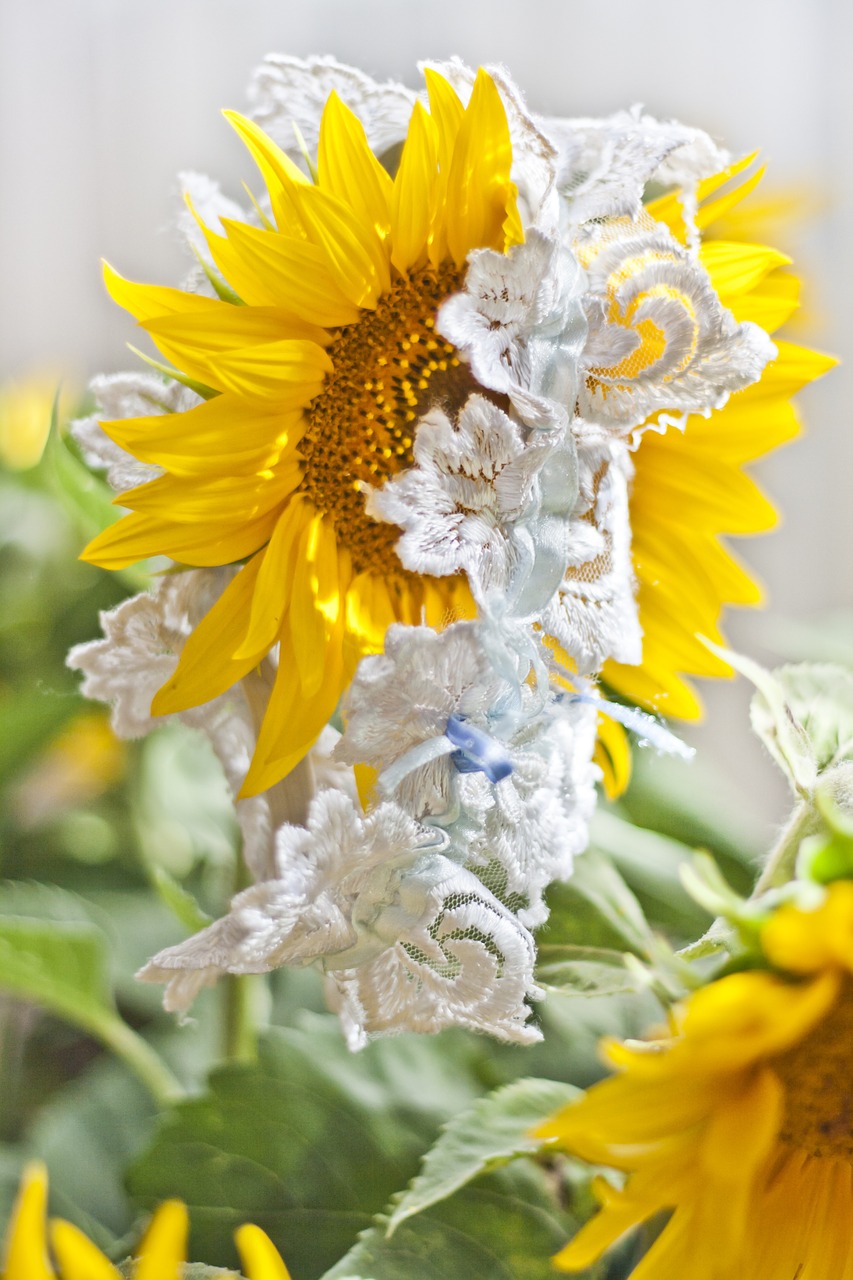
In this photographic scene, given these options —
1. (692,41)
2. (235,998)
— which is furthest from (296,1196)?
(692,41)

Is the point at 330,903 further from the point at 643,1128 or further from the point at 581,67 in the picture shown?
the point at 581,67

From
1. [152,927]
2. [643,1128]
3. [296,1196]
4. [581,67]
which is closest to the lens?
[643,1128]

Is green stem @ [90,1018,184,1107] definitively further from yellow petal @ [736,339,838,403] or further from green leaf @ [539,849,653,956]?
yellow petal @ [736,339,838,403]

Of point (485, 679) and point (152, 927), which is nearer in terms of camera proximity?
point (485, 679)

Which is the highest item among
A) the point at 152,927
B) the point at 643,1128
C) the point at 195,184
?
the point at 195,184

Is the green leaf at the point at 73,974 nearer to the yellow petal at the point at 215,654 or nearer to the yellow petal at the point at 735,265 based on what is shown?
the yellow petal at the point at 215,654

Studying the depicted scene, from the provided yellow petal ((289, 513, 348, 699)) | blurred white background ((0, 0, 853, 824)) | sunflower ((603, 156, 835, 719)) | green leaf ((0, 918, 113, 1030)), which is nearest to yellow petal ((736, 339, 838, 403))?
sunflower ((603, 156, 835, 719))

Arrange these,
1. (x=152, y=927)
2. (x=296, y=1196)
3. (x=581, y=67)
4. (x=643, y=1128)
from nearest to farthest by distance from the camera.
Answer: (x=643, y=1128)
(x=296, y=1196)
(x=152, y=927)
(x=581, y=67)

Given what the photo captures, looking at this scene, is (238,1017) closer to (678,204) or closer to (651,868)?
(651,868)
